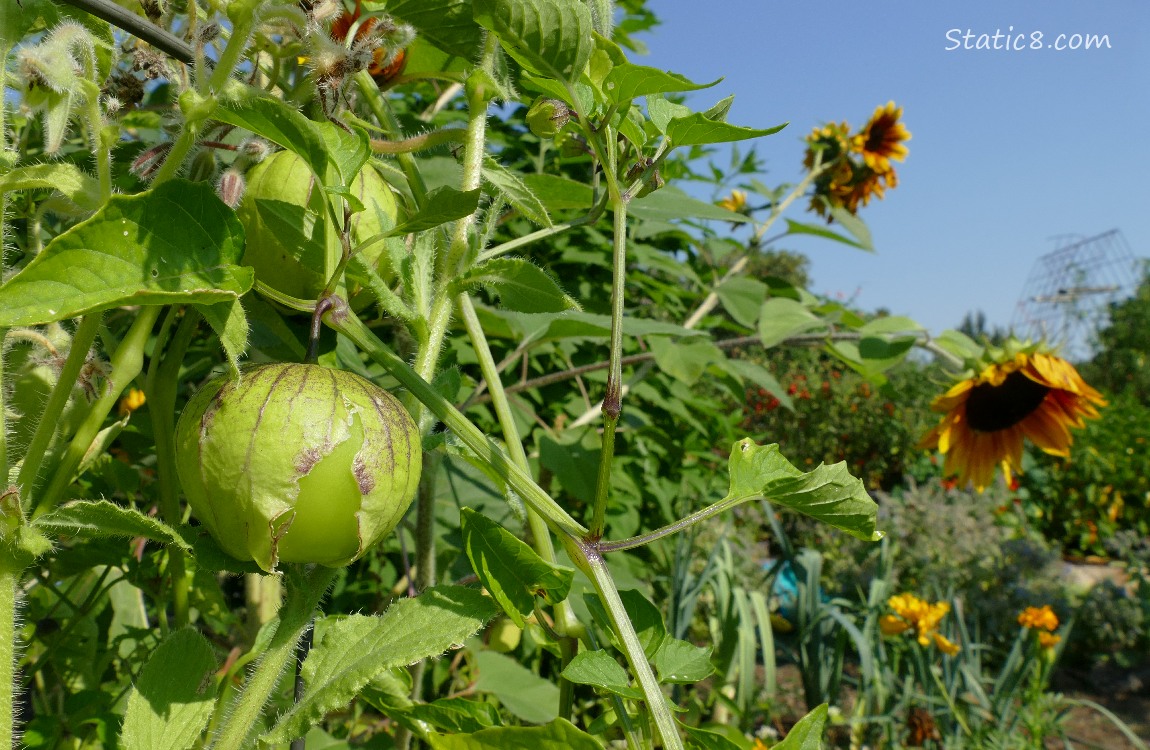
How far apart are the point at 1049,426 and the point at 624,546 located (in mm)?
1568

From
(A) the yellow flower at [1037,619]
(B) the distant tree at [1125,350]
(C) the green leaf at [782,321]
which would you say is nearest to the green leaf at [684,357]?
(C) the green leaf at [782,321]

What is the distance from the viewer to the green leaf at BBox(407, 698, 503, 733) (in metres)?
0.46

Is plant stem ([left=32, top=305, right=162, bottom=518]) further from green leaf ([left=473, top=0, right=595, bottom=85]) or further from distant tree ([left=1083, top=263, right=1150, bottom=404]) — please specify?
distant tree ([left=1083, top=263, right=1150, bottom=404])

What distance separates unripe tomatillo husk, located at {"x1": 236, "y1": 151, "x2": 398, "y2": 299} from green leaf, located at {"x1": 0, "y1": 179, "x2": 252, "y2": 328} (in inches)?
3.6

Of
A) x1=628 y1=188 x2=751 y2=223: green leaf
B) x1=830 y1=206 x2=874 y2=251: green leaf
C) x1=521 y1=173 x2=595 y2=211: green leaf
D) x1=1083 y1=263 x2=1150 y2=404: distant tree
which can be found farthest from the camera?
x1=1083 y1=263 x2=1150 y2=404: distant tree

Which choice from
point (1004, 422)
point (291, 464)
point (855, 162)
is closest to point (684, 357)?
point (1004, 422)

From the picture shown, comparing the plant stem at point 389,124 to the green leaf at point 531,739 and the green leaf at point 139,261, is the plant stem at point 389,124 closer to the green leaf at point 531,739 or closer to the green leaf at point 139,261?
the green leaf at point 139,261

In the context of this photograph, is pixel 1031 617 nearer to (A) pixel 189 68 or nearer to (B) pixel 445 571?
(B) pixel 445 571

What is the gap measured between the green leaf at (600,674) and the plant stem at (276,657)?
15 cm

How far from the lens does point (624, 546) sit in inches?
16.5

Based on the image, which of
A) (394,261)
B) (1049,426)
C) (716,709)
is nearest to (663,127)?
(394,261)

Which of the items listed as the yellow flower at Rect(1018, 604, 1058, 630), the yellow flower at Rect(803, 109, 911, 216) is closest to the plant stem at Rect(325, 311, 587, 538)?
the yellow flower at Rect(803, 109, 911, 216)

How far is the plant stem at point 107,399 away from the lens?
440mm

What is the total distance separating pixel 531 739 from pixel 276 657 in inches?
5.7
